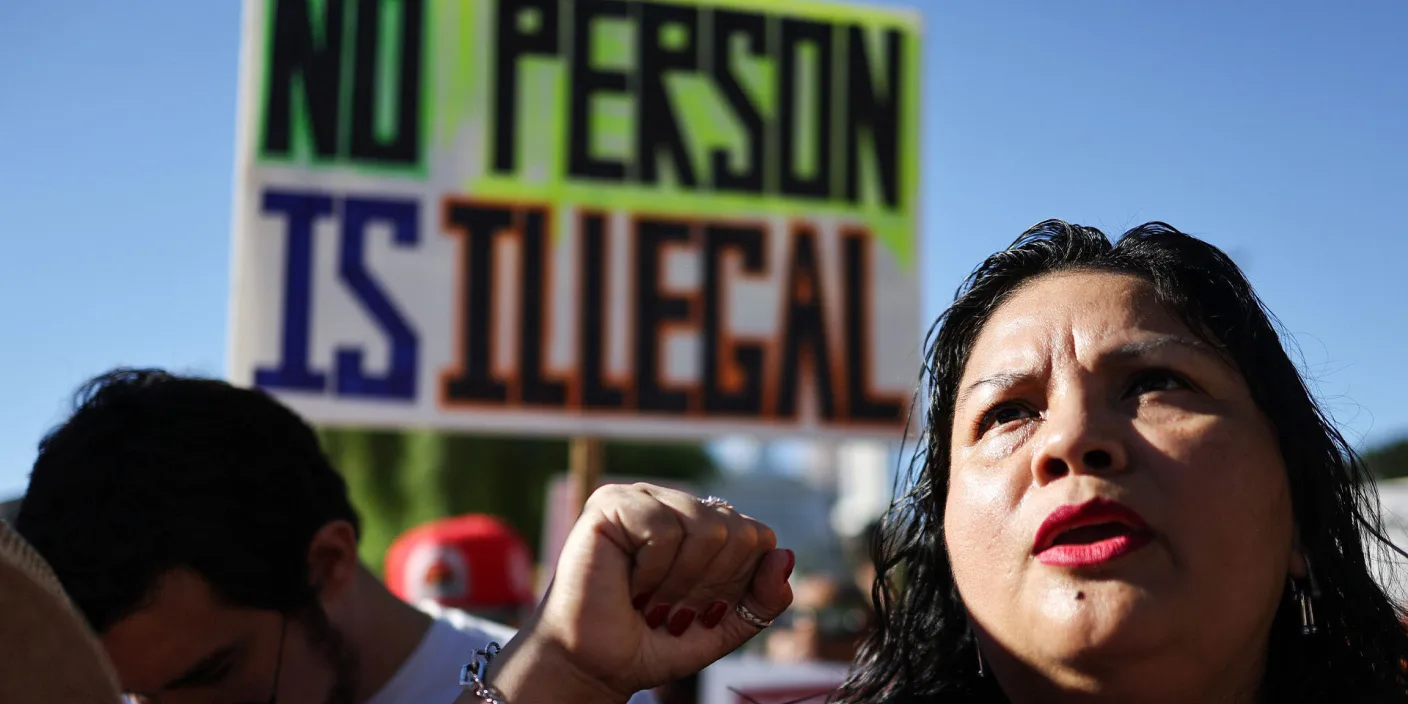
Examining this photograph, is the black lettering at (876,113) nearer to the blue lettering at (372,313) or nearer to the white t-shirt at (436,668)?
the blue lettering at (372,313)

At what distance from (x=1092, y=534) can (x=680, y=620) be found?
0.50 meters

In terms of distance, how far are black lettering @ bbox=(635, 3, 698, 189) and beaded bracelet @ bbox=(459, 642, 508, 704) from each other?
2796 millimetres

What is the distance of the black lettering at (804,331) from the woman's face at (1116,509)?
2395 millimetres

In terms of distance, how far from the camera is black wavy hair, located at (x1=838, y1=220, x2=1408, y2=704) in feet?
5.40

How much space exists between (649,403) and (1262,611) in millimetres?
2652

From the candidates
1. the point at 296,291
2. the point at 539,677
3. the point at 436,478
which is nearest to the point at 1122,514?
the point at 539,677

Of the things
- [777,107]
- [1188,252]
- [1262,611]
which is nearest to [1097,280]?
[1188,252]

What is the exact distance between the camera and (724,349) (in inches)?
161

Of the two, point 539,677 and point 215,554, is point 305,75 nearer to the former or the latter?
point 215,554

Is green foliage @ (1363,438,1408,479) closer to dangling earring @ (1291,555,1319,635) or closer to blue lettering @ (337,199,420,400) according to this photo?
blue lettering @ (337,199,420,400)

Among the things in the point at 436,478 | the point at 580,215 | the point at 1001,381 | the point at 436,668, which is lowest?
the point at 436,478

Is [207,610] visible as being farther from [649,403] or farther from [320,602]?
[649,403]

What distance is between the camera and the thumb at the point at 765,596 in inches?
57.1

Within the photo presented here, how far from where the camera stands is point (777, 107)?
4.28m
